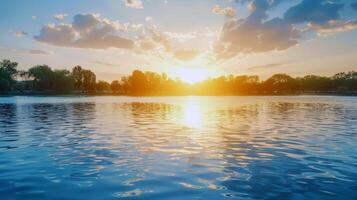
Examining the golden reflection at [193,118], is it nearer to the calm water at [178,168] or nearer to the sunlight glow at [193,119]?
the sunlight glow at [193,119]

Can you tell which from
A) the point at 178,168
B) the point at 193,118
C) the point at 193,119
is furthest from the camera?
the point at 193,118

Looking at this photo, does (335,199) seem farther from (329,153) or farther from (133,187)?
(329,153)

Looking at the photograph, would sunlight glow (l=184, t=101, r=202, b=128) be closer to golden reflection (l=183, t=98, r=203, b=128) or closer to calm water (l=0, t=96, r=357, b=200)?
golden reflection (l=183, t=98, r=203, b=128)

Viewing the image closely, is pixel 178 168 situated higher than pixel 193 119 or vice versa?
pixel 178 168

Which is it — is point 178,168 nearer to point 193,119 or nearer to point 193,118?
point 193,119

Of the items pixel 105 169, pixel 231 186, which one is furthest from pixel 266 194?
pixel 105 169

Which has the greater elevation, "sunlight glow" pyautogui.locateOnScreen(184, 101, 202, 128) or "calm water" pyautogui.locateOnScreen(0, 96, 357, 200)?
"calm water" pyautogui.locateOnScreen(0, 96, 357, 200)

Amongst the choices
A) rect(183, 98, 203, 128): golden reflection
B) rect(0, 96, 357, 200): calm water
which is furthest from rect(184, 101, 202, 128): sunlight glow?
rect(0, 96, 357, 200): calm water

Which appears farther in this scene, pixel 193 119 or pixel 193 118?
pixel 193 118

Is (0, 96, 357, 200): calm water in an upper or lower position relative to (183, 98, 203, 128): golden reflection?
upper

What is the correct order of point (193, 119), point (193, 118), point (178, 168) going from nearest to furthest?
point (178, 168) < point (193, 119) < point (193, 118)

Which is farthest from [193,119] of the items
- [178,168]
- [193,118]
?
[178,168]

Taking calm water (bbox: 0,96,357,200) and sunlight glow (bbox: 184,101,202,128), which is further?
sunlight glow (bbox: 184,101,202,128)

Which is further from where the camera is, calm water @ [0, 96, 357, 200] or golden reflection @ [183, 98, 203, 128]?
golden reflection @ [183, 98, 203, 128]
